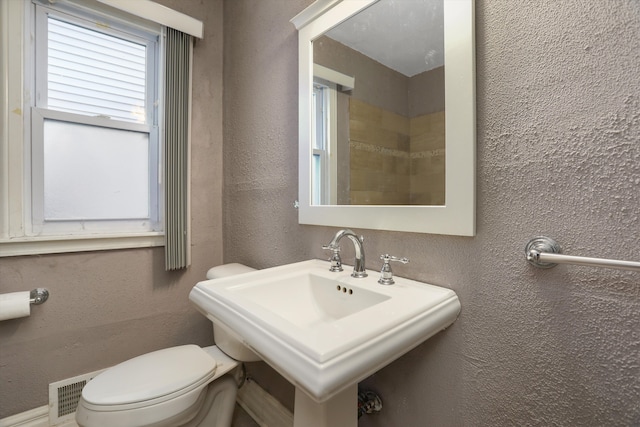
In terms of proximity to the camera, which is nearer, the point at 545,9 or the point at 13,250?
the point at 545,9

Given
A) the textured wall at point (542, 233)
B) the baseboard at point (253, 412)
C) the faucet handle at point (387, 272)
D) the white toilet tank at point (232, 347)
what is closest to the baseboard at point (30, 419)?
the baseboard at point (253, 412)

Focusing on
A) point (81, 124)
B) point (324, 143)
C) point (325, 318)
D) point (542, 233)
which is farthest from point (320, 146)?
point (81, 124)

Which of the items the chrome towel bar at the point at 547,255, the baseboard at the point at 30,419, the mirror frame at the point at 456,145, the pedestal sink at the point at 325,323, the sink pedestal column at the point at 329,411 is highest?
the mirror frame at the point at 456,145

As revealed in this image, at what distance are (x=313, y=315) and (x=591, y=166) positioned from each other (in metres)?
0.78

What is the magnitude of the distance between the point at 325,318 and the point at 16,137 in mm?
1440

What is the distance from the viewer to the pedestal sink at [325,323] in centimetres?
44

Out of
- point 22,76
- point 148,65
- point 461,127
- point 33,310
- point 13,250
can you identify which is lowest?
point 33,310

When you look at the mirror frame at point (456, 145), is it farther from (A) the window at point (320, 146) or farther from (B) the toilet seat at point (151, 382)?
(B) the toilet seat at point (151, 382)

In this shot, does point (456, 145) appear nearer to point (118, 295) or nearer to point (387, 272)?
point (387, 272)

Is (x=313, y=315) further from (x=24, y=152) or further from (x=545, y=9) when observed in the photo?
(x=24, y=152)

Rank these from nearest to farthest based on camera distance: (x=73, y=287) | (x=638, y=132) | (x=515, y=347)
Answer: (x=638, y=132) < (x=515, y=347) < (x=73, y=287)

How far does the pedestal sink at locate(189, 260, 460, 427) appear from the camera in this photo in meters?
0.44

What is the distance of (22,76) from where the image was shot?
114 cm

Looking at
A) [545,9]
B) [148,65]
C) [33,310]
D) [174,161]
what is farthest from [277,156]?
[33,310]
